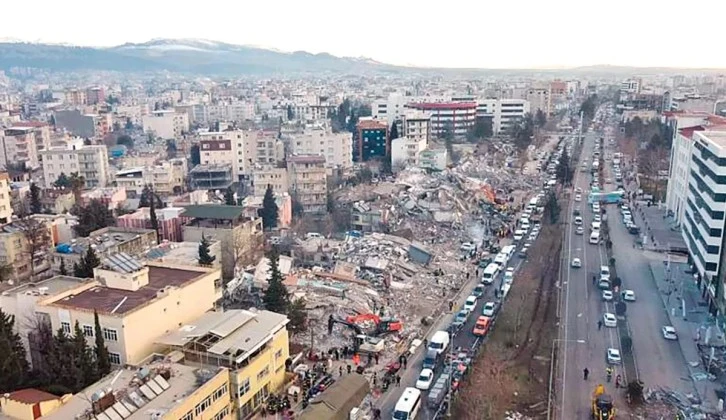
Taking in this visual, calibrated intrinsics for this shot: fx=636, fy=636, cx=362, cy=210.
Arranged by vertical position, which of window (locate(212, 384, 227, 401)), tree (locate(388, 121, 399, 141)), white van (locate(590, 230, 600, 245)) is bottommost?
white van (locate(590, 230, 600, 245))

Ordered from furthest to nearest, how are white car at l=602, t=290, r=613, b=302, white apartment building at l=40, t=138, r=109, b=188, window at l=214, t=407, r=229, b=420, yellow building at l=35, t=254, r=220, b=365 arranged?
white apartment building at l=40, t=138, r=109, b=188
white car at l=602, t=290, r=613, b=302
yellow building at l=35, t=254, r=220, b=365
window at l=214, t=407, r=229, b=420

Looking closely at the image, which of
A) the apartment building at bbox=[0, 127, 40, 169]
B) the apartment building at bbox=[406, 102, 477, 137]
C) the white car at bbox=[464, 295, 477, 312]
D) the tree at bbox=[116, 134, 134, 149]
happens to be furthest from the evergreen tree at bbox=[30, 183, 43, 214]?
the apartment building at bbox=[406, 102, 477, 137]

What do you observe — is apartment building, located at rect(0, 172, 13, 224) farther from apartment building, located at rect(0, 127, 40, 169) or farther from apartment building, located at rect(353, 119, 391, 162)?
apartment building, located at rect(353, 119, 391, 162)

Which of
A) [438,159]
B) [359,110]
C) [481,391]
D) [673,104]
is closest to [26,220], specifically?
[481,391]

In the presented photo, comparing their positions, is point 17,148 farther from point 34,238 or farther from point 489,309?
point 489,309

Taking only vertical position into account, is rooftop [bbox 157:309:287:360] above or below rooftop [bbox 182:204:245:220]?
below

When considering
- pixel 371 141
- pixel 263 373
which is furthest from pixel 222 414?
pixel 371 141

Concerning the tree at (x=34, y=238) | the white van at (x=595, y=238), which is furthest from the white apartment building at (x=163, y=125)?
the white van at (x=595, y=238)

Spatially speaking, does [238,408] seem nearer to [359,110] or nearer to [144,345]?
[144,345]
